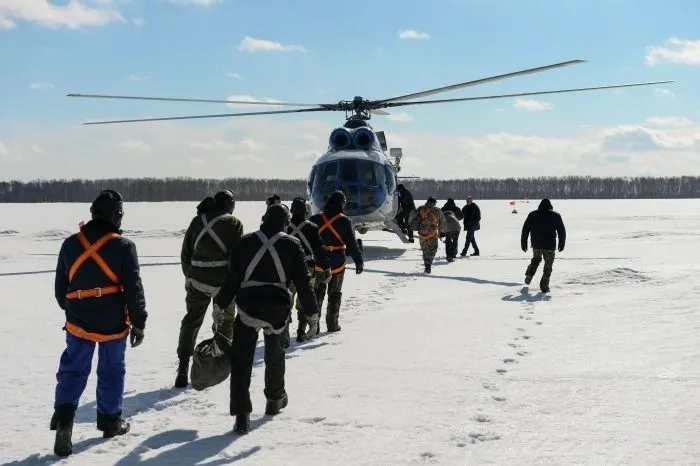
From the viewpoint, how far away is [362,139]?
17500 millimetres

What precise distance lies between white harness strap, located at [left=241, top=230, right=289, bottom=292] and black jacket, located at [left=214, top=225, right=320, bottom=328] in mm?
19

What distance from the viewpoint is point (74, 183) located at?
145 meters

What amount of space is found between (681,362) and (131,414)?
5.05 m

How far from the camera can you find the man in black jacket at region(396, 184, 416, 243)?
19797 millimetres

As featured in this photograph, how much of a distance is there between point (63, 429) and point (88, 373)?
15.1 inches

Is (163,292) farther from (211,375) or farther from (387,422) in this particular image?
(387,422)

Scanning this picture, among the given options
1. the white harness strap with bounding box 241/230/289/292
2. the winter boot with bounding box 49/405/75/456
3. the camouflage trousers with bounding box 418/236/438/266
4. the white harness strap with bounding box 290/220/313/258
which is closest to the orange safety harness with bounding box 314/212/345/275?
the white harness strap with bounding box 290/220/313/258

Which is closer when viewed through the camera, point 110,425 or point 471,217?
point 110,425

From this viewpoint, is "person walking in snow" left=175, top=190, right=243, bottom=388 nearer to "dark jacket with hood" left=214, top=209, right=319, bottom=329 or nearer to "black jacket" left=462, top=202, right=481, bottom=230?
"dark jacket with hood" left=214, top=209, right=319, bottom=329

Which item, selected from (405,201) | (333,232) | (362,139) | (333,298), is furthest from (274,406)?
(405,201)

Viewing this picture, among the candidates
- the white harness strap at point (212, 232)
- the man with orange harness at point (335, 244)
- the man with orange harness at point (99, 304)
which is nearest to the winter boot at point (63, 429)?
the man with orange harness at point (99, 304)

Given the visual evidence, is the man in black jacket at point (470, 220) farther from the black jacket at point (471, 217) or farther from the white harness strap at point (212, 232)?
the white harness strap at point (212, 232)

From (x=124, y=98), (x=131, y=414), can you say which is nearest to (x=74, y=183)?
(x=124, y=98)

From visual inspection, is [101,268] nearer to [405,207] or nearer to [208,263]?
[208,263]
